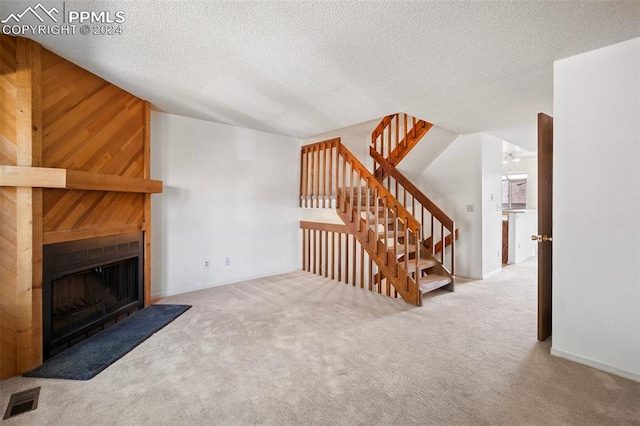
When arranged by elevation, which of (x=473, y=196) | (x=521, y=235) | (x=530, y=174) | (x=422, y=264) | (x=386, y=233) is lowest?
(x=422, y=264)

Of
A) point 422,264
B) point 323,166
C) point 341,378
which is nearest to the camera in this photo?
point 341,378

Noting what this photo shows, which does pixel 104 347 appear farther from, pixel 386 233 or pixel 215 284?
pixel 386 233

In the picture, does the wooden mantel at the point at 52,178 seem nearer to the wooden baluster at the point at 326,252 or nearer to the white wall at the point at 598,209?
the wooden baluster at the point at 326,252

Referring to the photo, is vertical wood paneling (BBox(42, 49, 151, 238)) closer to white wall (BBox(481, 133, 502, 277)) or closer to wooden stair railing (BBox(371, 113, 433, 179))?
wooden stair railing (BBox(371, 113, 433, 179))

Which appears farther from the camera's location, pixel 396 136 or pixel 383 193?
pixel 396 136

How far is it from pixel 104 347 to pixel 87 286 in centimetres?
60

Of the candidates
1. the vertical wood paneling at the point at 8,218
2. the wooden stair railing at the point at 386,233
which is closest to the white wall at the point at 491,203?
the wooden stair railing at the point at 386,233

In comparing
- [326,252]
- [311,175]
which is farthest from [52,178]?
[326,252]

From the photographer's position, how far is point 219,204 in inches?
162

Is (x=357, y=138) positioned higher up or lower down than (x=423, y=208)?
higher up

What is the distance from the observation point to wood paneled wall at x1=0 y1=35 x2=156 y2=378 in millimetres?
1997

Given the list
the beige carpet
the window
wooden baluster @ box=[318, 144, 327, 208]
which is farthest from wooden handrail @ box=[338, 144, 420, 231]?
the window

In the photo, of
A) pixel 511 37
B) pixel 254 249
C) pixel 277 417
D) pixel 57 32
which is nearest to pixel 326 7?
pixel 511 37

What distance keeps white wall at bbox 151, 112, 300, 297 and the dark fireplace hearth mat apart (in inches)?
29.6
